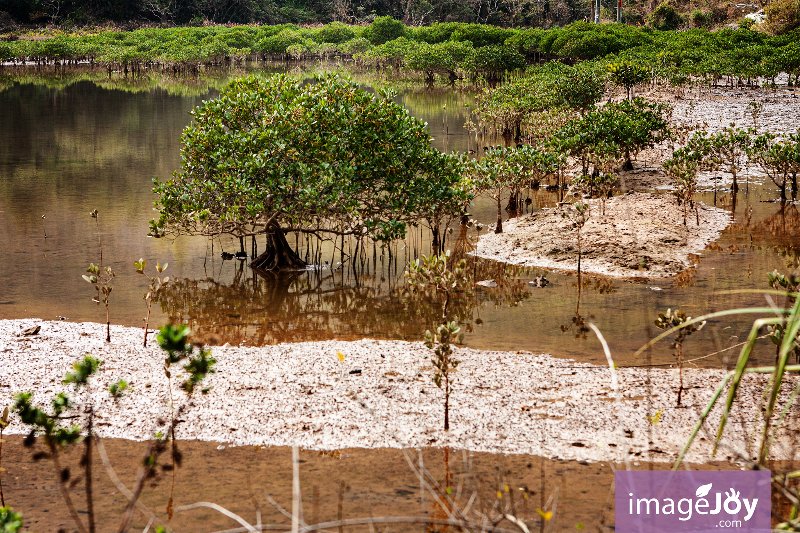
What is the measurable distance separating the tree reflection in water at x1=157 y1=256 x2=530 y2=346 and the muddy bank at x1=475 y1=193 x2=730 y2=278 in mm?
711

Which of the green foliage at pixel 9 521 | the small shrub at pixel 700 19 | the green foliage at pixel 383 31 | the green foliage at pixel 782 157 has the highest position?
the small shrub at pixel 700 19

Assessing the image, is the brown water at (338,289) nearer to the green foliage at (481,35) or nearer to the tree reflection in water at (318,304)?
the tree reflection in water at (318,304)

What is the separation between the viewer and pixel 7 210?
16844 mm

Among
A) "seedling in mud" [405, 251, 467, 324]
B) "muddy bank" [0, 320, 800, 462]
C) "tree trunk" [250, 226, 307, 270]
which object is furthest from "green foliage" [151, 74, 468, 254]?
"muddy bank" [0, 320, 800, 462]

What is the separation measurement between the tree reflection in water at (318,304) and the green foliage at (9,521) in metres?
5.87

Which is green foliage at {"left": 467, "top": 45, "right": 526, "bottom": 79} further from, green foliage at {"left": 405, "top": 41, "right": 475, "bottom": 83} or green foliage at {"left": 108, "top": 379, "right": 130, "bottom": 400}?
green foliage at {"left": 108, "top": 379, "right": 130, "bottom": 400}

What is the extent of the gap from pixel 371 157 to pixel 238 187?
216cm

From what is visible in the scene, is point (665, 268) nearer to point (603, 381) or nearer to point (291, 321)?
point (603, 381)

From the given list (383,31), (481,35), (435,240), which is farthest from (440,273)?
(383,31)

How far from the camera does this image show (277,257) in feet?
41.4

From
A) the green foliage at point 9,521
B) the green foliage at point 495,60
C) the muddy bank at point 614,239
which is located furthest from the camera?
the green foliage at point 495,60

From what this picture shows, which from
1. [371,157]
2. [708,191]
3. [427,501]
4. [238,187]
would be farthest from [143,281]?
[708,191]

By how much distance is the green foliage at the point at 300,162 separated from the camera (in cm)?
1169

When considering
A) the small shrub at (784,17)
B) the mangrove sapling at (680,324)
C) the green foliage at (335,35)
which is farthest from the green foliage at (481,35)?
the mangrove sapling at (680,324)
